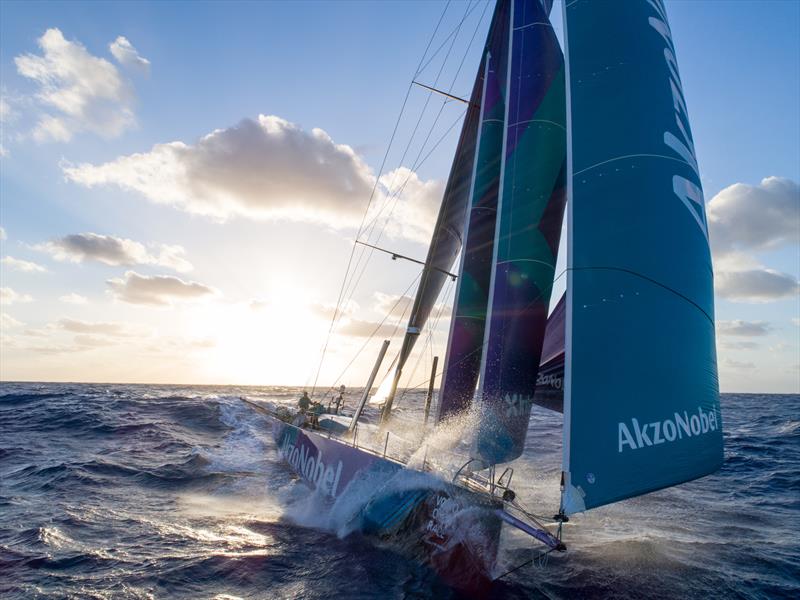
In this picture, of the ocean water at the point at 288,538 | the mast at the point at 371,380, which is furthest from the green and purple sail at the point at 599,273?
the mast at the point at 371,380

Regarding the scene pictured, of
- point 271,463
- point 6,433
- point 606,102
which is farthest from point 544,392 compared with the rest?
point 6,433

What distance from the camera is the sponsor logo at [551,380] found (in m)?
6.54

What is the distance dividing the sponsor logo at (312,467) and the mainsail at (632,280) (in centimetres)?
466

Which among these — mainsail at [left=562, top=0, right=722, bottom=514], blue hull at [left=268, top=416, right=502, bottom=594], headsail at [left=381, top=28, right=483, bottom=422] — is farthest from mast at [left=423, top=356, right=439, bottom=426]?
mainsail at [left=562, top=0, right=722, bottom=514]

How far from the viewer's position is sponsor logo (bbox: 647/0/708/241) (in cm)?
494

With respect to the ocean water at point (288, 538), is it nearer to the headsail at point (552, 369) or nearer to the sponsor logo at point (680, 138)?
the headsail at point (552, 369)

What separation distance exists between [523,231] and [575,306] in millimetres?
2935

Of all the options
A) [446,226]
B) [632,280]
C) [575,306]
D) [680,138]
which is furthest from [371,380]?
[680,138]

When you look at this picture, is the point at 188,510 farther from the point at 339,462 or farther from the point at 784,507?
the point at 784,507

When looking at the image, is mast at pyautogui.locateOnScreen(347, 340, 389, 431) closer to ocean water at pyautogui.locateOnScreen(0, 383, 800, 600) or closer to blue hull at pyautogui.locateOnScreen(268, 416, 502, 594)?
blue hull at pyautogui.locateOnScreen(268, 416, 502, 594)

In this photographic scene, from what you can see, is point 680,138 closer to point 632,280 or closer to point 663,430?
point 632,280

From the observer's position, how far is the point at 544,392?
265 inches

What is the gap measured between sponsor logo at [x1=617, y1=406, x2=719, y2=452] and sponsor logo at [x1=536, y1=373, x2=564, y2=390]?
223cm

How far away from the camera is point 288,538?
636 centimetres
